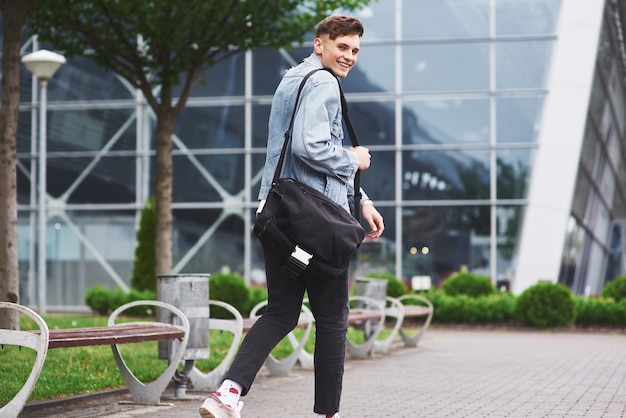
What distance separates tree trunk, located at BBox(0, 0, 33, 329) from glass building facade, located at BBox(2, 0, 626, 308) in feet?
45.6

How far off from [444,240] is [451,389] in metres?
15.7

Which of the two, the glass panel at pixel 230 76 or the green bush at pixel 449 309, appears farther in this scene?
the glass panel at pixel 230 76

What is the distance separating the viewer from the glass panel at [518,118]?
24.3m

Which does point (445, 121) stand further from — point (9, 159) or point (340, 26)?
point (340, 26)

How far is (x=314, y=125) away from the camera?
4961mm

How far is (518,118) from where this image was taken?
24484 millimetres

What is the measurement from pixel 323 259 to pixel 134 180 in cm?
2164

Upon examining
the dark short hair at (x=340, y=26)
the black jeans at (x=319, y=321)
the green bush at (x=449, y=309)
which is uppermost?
the dark short hair at (x=340, y=26)

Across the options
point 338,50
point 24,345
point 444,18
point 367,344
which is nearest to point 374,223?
point 338,50

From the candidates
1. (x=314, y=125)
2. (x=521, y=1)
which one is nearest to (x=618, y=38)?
(x=521, y=1)

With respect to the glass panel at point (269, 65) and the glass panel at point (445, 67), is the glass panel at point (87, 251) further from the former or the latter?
the glass panel at point (445, 67)

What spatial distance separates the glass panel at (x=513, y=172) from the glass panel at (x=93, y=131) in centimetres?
838

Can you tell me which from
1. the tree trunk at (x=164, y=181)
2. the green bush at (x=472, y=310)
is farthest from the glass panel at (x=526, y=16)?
the tree trunk at (x=164, y=181)

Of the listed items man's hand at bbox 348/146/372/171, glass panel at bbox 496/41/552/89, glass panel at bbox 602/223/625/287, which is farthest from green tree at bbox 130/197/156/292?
man's hand at bbox 348/146/372/171
